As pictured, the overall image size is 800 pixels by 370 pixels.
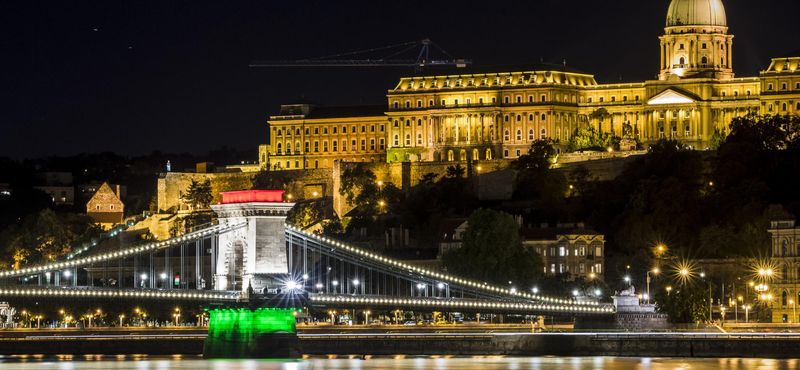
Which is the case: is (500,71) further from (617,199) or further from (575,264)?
(575,264)

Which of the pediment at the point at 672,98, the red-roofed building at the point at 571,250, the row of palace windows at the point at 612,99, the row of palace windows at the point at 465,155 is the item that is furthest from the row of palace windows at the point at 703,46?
the red-roofed building at the point at 571,250

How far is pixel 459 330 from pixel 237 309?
2248cm

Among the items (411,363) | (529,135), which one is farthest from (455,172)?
(411,363)

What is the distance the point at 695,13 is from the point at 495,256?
5262 centimetres

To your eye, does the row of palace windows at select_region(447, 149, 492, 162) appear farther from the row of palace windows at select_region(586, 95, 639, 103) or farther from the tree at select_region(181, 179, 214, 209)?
the tree at select_region(181, 179, 214, 209)

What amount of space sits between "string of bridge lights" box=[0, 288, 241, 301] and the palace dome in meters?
84.9

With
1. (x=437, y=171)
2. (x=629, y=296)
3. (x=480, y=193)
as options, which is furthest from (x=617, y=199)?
(x=629, y=296)

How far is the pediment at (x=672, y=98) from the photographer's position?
429 feet

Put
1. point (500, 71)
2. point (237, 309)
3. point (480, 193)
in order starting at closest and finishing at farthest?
point (237, 309), point (480, 193), point (500, 71)

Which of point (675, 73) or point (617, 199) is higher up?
point (675, 73)

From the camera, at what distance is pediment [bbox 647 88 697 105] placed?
130875mm

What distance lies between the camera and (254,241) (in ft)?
192

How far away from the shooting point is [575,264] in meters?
97.6

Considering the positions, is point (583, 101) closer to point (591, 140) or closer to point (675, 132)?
point (591, 140)
